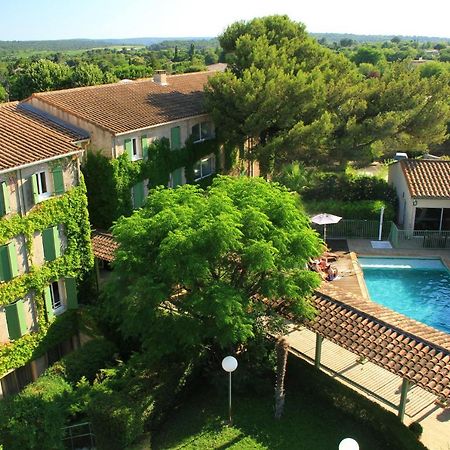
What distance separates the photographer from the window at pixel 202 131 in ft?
124

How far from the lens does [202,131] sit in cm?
3859

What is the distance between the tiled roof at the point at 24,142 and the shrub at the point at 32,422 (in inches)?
360

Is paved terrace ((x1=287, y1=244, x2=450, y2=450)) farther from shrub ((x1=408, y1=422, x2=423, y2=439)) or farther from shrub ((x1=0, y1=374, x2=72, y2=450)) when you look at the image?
shrub ((x1=0, y1=374, x2=72, y2=450))

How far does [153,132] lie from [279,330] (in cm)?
1709

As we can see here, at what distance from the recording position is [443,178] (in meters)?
35.4

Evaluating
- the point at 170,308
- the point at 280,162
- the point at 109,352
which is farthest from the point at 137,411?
the point at 280,162

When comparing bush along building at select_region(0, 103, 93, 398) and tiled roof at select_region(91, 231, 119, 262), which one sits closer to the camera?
bush along building at select_region(0, 103, 93, 398)

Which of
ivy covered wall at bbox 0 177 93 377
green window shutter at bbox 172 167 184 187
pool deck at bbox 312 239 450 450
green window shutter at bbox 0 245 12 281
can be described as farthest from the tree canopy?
green window shutter at bbox 0 245 12 281

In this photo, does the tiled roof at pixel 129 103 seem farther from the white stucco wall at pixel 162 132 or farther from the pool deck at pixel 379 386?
the pool deck at pixel 379 386

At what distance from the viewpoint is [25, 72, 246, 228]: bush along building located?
30.1m

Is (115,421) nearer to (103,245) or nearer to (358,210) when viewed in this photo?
(103,245)

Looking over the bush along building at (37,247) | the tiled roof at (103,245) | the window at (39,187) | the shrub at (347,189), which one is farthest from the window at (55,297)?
the shrub at (347,189)

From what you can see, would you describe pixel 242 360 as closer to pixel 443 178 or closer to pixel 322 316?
pixel 322 316

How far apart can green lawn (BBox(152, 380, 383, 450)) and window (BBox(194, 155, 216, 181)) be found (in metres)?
20.6
